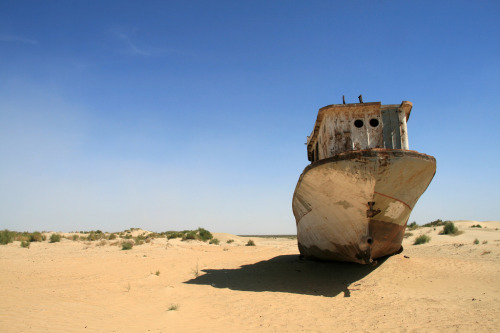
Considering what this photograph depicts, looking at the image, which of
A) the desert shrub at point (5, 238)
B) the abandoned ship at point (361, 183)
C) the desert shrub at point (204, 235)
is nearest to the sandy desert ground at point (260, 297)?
the abandoned ship at point (361, 183)

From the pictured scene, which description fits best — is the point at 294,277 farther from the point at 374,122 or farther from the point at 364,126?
the point at 374,122

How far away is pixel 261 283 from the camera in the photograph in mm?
7770

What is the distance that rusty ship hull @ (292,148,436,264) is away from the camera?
6145mm

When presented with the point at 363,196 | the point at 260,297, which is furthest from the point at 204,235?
the point at 363,196

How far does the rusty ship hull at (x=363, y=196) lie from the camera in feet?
20.2

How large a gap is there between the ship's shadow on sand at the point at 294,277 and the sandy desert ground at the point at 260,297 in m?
0.03

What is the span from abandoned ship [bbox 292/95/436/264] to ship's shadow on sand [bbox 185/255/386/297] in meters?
0.55

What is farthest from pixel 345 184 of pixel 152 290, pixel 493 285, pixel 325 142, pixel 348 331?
pixel 152 290

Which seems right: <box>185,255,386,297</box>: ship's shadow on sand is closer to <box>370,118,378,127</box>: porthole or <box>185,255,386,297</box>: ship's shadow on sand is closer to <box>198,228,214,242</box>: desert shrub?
<box>370,118,378,127</box>: porthole

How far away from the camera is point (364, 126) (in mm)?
7637

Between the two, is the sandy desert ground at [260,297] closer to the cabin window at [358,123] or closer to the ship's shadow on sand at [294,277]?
the ship's shadow on sand at [294,277]

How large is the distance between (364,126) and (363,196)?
6.87 ft

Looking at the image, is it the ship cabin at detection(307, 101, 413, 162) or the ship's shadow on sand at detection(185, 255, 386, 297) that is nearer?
the ship's shadow on sand at detection(185, 255, 386, 297)

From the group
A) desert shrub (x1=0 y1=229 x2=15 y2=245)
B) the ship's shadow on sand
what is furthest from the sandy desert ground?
desert shrub (x1=0 y1=229 x2=15 y2=245)
